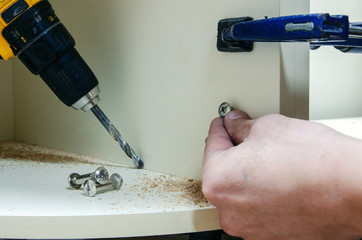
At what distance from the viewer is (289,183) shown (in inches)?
14.8

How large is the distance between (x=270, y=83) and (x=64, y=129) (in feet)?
1.59

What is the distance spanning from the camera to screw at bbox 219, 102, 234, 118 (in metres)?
0.57

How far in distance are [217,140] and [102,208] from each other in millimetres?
148

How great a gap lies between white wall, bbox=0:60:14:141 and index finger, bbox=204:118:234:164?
0.61 m

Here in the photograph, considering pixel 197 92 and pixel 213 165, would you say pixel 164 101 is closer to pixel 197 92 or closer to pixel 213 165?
pixel 197 92

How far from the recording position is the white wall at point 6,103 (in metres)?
0.99

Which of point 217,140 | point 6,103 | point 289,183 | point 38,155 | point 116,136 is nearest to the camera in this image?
point 289,183

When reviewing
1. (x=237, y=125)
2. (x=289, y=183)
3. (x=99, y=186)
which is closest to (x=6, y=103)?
(x=99, y=186)

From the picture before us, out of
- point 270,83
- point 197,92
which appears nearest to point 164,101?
point 197,92

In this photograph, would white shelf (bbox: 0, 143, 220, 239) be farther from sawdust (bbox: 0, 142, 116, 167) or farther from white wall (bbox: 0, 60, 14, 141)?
white wall (bbox: 0, 60, 14, 141)

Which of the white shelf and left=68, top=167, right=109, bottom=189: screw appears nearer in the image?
the white shelf

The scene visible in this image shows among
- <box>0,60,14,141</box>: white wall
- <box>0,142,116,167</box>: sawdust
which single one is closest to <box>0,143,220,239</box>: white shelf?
<box>0,142,116,167</box>: sawdust

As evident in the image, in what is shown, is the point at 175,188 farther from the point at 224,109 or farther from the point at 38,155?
the point at 38,155

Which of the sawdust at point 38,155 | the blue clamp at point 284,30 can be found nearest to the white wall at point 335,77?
the blue clamp at point 284,30
